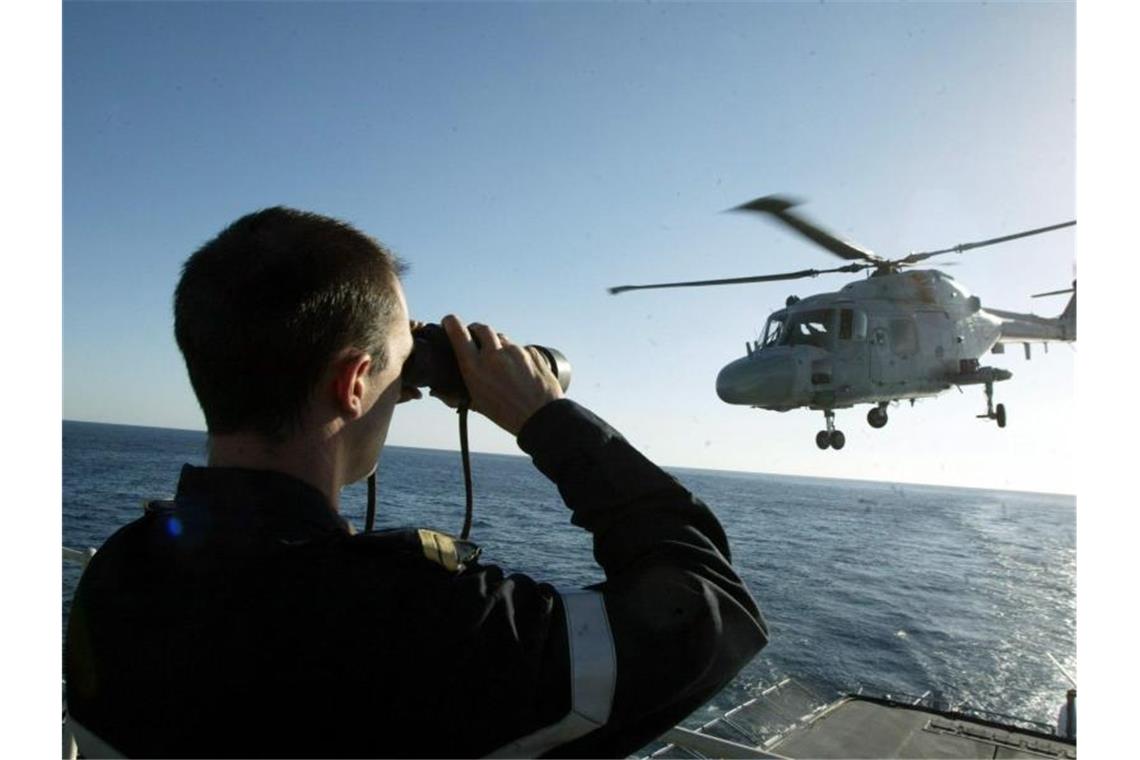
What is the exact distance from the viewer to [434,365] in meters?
1.40

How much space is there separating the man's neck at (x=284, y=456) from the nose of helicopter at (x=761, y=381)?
42.8 ft

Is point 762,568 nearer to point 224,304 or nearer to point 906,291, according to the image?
point 906,291

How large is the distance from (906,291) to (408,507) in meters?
34.6

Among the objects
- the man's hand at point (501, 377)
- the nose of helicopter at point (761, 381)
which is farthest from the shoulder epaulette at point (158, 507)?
the nose of helicopter at point (761, 381)

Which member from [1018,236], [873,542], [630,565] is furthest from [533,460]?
[873,542]

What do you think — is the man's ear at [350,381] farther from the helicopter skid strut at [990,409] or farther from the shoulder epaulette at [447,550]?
the helicopter skid strut at [990,409]

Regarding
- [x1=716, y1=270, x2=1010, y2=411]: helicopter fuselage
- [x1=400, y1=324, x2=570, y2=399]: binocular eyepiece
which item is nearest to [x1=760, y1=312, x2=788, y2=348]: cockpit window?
[x1=716, y1=270, x2=1010, y2=411]: helicopter fuselage

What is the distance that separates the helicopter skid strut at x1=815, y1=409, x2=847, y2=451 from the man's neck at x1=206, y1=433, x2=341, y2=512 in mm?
14110

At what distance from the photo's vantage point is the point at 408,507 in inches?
1734

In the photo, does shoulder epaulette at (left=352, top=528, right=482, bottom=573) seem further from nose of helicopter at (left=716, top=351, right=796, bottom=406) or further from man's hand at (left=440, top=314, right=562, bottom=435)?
nose of helicopter at (left=716, top=351, right=796, bottom=406)

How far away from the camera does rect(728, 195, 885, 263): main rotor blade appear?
32.7 ft

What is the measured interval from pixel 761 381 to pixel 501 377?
506 inches

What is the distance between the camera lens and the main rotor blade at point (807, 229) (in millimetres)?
9969

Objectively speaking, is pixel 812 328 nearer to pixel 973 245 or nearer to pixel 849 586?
pixel 973 245
